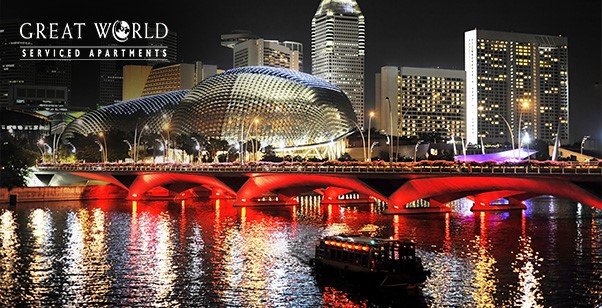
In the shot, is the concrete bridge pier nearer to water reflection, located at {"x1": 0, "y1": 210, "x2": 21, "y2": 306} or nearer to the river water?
the river water

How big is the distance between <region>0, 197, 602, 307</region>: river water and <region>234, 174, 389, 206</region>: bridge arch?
9.94ft

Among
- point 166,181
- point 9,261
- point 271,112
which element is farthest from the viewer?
point 271,112

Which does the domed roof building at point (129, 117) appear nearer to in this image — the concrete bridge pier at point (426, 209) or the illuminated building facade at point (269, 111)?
the illuminated building facade at point (269, 111)

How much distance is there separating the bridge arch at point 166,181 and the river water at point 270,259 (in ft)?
40.4

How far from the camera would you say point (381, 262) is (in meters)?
38.7

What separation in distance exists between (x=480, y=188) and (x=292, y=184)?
24.3m

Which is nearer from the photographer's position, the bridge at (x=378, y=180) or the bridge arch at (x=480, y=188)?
the bridge arch at (x=480, y=188)

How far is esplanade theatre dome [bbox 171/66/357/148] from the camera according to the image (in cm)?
15238

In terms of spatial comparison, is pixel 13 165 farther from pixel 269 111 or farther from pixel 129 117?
pixel 129 117

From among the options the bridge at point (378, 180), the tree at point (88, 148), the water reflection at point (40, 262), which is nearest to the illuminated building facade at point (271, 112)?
the tree at point (88, 148)

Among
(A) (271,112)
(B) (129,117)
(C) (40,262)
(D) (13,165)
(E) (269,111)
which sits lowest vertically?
(C) (40,262)

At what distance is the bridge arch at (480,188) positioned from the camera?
56688 millimetres

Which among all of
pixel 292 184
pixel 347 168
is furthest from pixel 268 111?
pixel 347 168

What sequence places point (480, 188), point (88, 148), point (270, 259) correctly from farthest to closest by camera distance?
1. point (88, 148)
2. point (480, 188)
3. point (270, 259)
